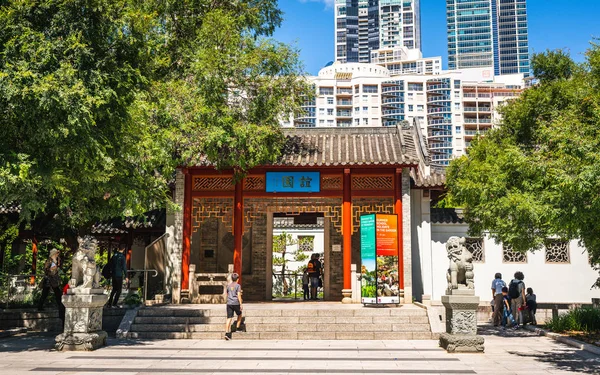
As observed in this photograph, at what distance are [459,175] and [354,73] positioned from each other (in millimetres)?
75822

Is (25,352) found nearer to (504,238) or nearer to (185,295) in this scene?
(185,295)

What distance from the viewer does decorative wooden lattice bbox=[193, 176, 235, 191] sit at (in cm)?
1598

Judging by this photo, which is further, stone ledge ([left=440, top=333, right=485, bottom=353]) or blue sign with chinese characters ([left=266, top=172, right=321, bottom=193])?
blue sign with chinese characters ([left=266, top=172, right=321, bottom=193])

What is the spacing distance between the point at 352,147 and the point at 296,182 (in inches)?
80.2

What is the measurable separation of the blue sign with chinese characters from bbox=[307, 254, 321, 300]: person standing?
3415 mm

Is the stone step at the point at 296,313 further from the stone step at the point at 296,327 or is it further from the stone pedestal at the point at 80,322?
the stone pedestal at the point at 80,322

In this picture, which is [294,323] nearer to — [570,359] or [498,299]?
[570,359]

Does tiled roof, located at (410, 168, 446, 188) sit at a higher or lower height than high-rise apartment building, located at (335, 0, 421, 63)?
lower

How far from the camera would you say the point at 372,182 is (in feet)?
51.7

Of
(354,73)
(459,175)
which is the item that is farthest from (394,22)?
(459,175)

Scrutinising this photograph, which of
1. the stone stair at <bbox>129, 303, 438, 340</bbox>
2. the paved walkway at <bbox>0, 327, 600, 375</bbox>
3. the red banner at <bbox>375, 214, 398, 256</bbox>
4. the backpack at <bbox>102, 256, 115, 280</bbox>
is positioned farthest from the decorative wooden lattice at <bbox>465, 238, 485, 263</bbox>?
the backpack at <bbox>102, 256, 115, 280</bbox>

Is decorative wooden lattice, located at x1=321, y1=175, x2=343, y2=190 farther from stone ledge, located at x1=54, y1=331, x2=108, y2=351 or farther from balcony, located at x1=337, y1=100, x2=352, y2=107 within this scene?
balcony, located at x1=337, y1=100, x2=352, y2=107

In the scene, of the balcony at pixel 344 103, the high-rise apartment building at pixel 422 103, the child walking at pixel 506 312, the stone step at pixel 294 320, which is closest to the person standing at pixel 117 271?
the stone step at pixel 294 320

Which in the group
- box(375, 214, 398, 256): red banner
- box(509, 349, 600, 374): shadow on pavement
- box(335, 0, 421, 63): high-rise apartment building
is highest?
box(335, 0, 421, 63): high-rise apartment building
